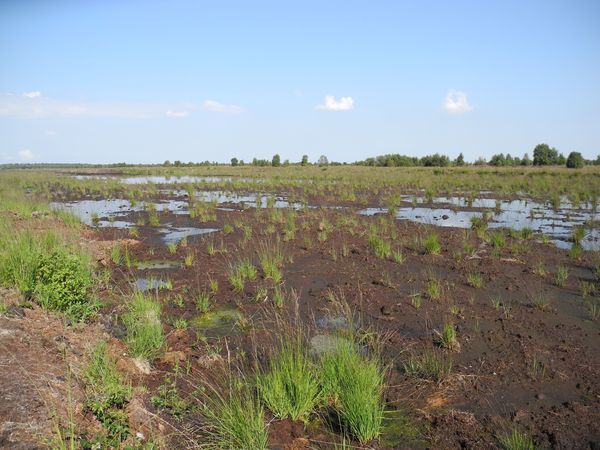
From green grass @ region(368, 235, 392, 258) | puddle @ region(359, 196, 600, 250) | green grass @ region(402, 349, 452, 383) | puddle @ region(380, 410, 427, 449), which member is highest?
puddle @ region(359, 196, 600, 250)

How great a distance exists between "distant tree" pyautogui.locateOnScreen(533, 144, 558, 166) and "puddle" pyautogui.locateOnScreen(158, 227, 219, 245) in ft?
161

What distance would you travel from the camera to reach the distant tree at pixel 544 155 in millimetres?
52750

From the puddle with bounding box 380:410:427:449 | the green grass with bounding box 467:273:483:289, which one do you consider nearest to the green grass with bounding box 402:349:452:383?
the puddle with bounding box 380:410:427:449

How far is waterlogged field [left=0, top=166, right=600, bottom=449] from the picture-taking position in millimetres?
4023

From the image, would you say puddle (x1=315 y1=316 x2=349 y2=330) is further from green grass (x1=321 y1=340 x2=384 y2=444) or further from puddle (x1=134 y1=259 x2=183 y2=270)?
puddle (x1=134 y1=259 x2=183 y2=270)

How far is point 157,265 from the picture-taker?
10852mm

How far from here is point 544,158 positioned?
53.0 metres

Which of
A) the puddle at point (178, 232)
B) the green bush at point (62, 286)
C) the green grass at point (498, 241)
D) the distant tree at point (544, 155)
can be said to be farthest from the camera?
the distant tree at point (544, 155)

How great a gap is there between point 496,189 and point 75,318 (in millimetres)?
27914

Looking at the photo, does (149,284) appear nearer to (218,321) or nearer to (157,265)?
(157,265)

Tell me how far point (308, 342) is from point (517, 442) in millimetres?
2421

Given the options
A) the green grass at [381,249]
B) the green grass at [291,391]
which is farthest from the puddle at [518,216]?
the green grass at [291,391]

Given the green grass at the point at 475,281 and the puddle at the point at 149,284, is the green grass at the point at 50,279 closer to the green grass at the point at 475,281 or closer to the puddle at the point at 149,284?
the puddle at the point at 149,284

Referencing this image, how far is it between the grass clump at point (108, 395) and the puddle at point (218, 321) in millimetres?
1997
